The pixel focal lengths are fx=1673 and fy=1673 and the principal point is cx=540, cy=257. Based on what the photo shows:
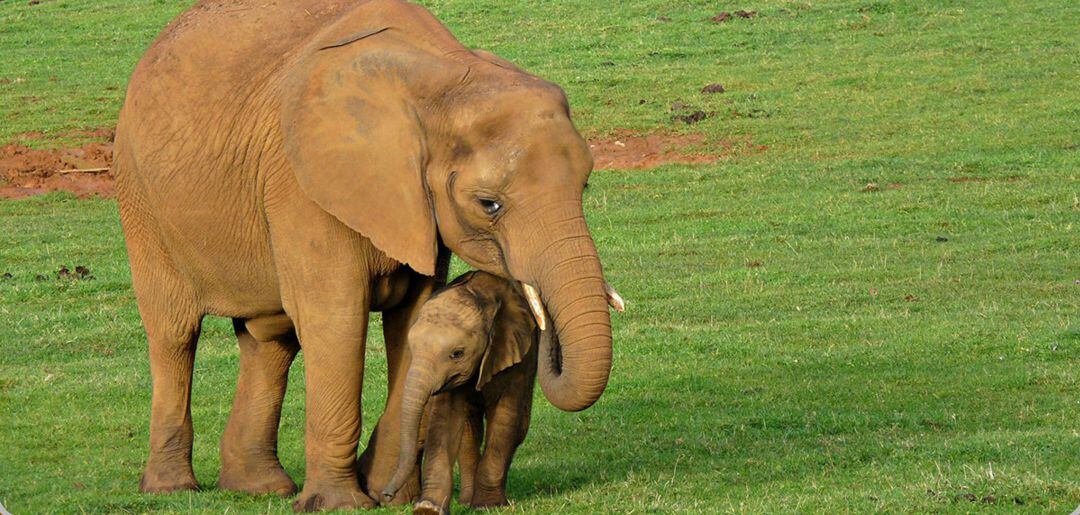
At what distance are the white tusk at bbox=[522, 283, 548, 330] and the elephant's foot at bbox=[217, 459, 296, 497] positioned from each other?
321 centimetres

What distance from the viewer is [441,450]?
9312 millimetres

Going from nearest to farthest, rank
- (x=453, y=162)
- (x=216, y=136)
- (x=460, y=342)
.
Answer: (x=453, y=162) < (x=460, y=342) < (x=216, y=136)

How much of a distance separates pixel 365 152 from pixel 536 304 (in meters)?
1.39

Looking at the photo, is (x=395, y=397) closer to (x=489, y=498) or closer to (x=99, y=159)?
(x=489, y=498)

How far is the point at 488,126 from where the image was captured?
8789 millimetres

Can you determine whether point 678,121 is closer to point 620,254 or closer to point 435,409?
point 620,254

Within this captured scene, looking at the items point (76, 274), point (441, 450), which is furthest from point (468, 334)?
point (76, 274)

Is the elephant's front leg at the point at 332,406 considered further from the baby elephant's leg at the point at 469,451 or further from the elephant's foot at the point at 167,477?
the elephant's foot at the point at 167,477

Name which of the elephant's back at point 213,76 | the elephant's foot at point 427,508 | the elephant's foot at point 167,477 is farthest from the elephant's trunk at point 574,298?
the elephant's foot at point 167,477

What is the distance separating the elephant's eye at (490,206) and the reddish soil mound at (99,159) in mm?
19825

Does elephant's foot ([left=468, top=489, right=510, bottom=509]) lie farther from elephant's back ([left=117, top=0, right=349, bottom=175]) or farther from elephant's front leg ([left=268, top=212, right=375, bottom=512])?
elephant's back ([left=117, top=0, right=349, bottom=175])

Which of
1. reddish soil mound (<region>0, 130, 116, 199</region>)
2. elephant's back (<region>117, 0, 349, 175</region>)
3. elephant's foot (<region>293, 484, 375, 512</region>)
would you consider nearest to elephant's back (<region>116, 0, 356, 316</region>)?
elephant's back (<region>117, 0, 349, 175</region>)

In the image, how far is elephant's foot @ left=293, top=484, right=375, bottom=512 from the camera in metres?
9.81

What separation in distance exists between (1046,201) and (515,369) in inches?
613
